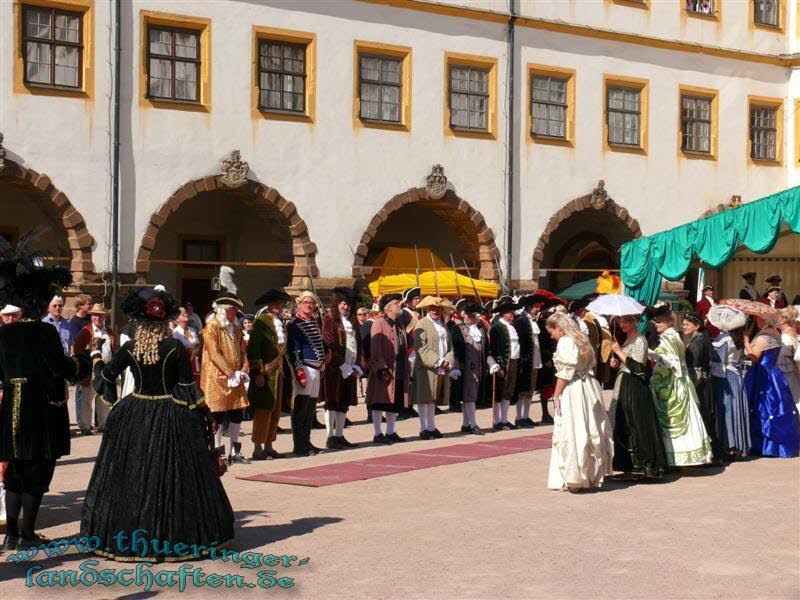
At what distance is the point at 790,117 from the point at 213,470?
85.0 ft

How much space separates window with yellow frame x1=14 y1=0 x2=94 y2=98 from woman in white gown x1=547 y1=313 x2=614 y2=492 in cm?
1288

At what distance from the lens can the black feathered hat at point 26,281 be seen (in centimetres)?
954

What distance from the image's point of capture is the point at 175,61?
24031mm

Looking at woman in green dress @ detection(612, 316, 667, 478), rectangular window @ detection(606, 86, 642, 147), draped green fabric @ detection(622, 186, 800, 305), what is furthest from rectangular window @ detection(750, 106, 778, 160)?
woman in green dress @ detection(612, 316, 667, 478)

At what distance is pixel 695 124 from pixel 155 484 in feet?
79.6

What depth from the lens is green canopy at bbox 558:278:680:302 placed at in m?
28.9

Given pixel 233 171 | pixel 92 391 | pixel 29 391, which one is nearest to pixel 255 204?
pixel 233 171

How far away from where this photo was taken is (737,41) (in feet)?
104

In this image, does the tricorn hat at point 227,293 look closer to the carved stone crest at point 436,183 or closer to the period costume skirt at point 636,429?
the period costume skirt at point 636,429

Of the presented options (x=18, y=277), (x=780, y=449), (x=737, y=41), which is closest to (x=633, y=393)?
(x=780, y=449)

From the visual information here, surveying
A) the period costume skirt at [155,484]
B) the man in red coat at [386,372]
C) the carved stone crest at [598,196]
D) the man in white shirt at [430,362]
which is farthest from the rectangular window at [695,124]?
the period costume skirt at [155,484]

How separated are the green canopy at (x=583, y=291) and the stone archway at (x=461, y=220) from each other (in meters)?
1.94

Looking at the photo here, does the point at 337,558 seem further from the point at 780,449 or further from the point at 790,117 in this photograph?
the point at 790,117

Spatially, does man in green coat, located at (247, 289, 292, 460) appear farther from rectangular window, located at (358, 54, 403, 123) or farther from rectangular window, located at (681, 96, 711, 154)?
rectangular window, located at (681, 96, 711, 154)
